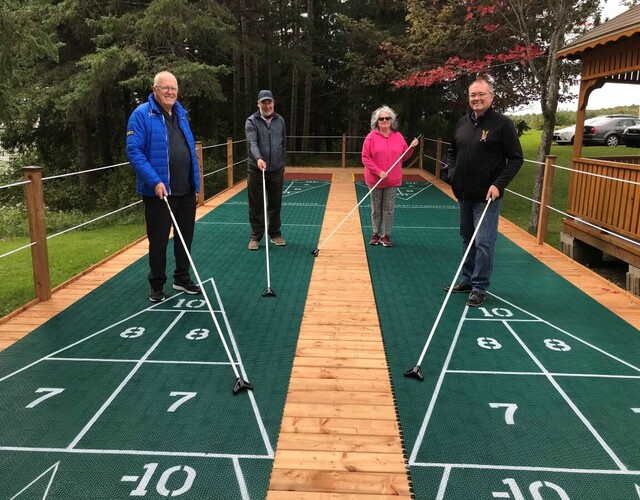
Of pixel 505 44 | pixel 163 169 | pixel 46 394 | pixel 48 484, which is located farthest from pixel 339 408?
pixel 505 44

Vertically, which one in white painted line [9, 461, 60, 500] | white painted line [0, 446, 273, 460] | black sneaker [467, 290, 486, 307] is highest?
black sneaker [467, 290, 486, 307]

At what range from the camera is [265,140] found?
572cm

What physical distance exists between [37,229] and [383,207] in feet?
11.2

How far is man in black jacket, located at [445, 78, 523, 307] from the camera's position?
13.0 ft

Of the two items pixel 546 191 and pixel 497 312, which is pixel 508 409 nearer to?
pixel 497 312

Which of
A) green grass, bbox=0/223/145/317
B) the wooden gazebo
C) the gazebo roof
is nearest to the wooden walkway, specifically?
the wooden gazebo

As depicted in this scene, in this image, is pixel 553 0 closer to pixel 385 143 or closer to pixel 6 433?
pixel 385 143

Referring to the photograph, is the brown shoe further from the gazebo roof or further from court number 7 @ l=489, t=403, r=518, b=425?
the gazebo roof

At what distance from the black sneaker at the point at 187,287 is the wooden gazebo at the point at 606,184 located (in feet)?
12.3

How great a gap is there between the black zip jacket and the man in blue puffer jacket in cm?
206

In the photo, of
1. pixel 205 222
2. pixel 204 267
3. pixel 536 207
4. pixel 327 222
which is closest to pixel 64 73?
pixel 205 222

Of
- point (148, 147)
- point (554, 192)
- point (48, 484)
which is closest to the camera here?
point (48, 484)

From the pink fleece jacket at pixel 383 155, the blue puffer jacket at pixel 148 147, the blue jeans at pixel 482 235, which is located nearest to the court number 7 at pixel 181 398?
the blue puffer jacket at pixel 148 147

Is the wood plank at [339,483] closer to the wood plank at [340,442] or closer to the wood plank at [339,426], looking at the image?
the wood plank at [340,442]
